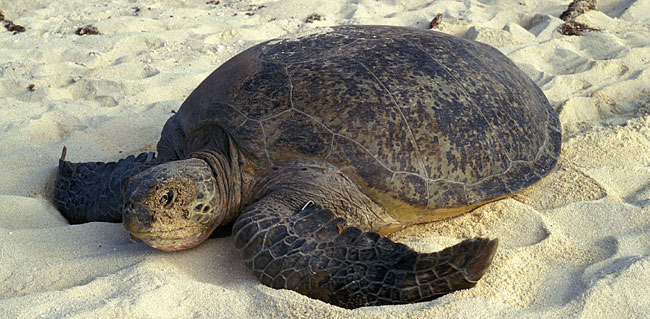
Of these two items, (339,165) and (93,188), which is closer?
(339,165)

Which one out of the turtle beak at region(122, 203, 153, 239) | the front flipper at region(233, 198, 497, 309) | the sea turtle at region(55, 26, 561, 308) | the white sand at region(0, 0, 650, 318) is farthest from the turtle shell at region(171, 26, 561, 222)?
the turtle beak at region(122, 203, 153, 239)

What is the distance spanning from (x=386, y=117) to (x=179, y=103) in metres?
2.19

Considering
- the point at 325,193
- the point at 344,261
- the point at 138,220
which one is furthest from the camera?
the point at 325,193

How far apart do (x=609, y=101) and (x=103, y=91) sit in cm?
377

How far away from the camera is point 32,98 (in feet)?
13.6

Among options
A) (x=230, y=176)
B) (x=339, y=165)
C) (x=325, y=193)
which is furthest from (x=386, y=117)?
(x=230, y=176)

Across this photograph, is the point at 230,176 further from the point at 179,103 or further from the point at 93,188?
the point at 179,103

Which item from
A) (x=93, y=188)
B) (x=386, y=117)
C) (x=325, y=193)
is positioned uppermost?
(x=386, y=117)

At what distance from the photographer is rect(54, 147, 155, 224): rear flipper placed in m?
2.66

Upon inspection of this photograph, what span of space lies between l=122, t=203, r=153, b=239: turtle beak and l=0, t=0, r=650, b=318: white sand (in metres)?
0.13

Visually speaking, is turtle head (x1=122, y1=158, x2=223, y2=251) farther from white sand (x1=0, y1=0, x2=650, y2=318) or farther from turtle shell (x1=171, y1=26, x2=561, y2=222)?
turtle shell (x1=171, y1=26, x2=561, y2=222)

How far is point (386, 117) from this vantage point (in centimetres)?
243

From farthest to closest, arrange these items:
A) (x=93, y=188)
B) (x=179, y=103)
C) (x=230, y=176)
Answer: (x=179, y=103)
(x=93, y=188)
(x=230, y=176)

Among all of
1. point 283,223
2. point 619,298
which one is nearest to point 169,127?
point 283,223
